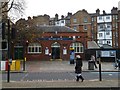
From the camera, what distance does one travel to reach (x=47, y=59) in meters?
65.7

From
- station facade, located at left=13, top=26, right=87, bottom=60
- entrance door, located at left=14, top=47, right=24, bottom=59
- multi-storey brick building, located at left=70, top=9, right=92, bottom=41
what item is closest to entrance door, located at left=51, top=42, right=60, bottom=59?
station facade, located at left=13, top=26, right=87, bottom=60

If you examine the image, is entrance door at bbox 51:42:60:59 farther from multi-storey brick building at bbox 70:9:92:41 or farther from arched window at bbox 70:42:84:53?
multi-storey brick building at bbox 70:9:92:41

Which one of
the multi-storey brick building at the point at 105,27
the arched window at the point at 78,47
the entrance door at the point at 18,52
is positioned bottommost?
the entrance door at the point at 18,52

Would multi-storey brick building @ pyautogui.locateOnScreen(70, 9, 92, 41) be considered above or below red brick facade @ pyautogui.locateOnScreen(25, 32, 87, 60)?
above

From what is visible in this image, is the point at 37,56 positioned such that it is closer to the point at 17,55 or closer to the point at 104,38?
the point at 17,55

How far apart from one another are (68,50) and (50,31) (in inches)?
229

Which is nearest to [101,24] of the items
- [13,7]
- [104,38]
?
[104,38]

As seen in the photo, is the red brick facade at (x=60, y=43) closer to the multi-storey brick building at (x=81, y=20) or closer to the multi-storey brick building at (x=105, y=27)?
the multi-storey brick building at (x=105, y=27)

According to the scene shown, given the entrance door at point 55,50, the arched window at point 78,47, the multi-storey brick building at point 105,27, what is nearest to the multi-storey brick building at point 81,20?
the multi-storey brick building at point 105,27

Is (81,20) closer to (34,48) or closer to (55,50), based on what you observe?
(55,50)

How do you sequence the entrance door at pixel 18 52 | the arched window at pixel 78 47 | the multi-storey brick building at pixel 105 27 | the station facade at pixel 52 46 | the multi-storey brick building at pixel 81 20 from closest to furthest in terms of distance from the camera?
the entrance door at pixel 18 52 < the station facade at pixel 52 46 < the arched window at pixel 78 47 < the multi-storey brick building at pixel 105 27 < the multi-storey brick building at pixel 81 20

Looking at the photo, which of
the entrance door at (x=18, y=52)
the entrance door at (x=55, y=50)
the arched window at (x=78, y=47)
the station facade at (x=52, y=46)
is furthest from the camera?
the arched window at (x=78, y=47)

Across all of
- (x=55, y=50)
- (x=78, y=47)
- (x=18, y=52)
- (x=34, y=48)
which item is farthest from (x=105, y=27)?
(x=18, y=52)

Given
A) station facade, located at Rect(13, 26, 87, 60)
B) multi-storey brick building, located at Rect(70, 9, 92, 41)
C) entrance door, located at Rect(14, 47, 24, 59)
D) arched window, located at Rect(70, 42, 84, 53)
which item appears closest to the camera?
entrance door, located at Rect(14, 47, 24, 59)
